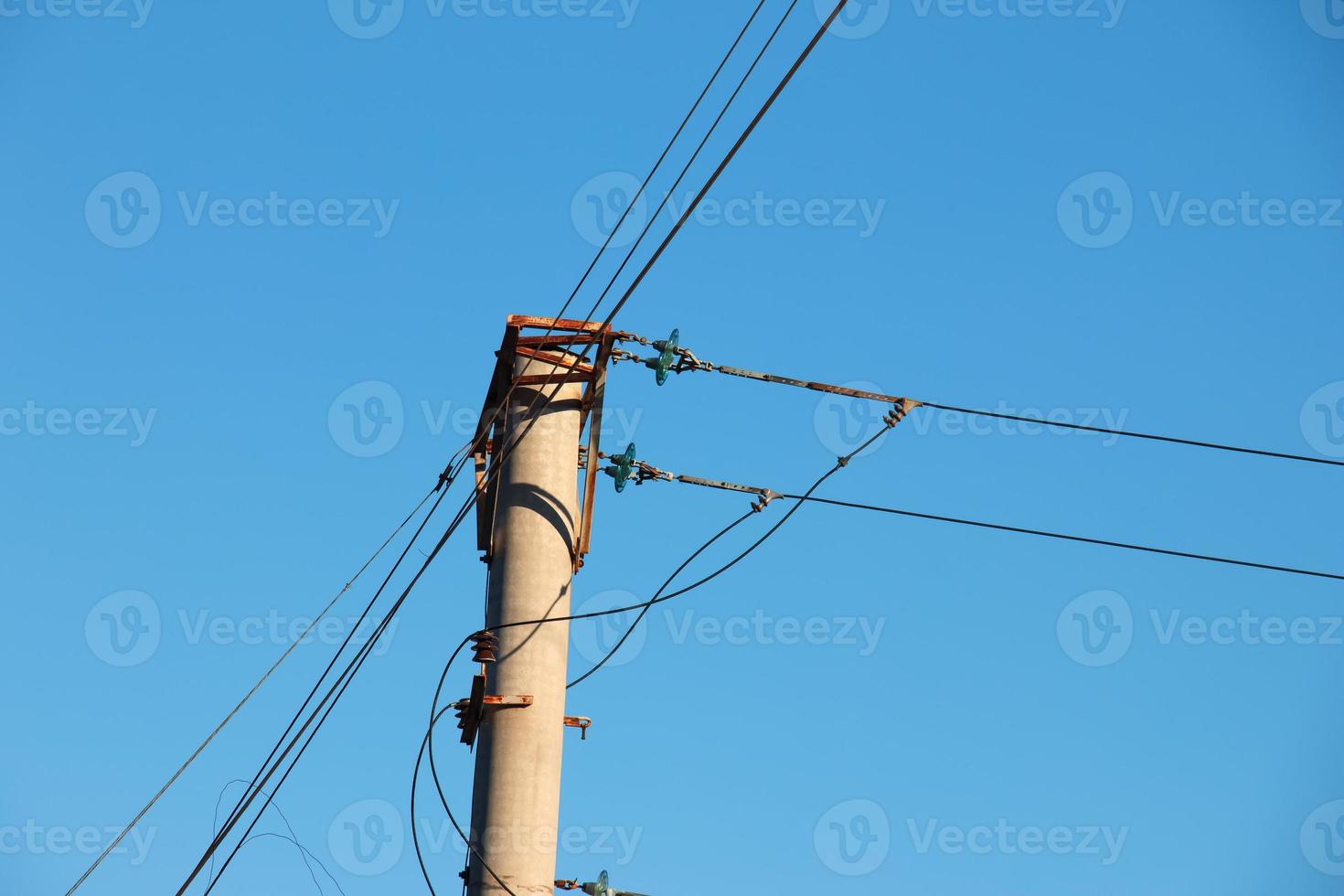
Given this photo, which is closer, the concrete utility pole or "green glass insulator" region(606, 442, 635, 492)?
the concrete utility pole

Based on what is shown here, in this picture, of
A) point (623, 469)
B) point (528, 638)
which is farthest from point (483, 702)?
point (623, 469)

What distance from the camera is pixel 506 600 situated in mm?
12000

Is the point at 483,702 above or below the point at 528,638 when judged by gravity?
below

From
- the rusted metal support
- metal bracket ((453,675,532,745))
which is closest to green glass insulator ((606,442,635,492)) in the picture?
the rusted metal support

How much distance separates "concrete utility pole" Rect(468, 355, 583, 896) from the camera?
36.7 feet

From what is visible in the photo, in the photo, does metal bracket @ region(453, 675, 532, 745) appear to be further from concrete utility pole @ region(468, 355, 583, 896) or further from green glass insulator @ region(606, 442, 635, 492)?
green glass insulator @ region(606, 442, 635, 492)

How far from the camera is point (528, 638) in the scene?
11.7 meters

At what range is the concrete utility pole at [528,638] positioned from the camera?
1119cm

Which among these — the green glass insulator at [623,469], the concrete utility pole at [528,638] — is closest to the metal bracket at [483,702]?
the concrete utility pole at [528,638]

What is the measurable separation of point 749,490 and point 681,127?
314 centimetres

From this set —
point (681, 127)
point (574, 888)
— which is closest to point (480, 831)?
point (574, 888)

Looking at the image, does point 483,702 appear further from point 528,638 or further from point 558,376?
point 558,376

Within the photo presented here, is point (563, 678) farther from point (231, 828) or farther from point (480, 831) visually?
point (231, 828)

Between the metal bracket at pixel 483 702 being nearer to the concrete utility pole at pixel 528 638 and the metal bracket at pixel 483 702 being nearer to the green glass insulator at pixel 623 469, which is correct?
the concrete utility pole at pixel 528 638
